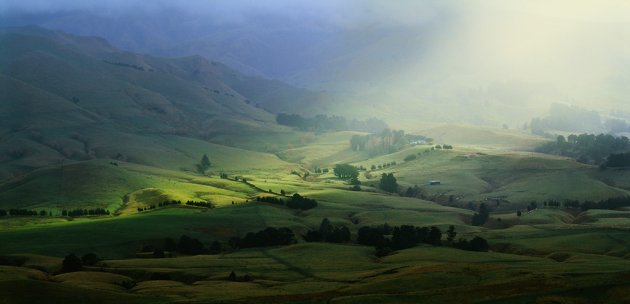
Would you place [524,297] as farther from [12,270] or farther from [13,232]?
[13,232]

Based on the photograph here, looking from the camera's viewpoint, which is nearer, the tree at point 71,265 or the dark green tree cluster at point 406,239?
the tree at point 71,265

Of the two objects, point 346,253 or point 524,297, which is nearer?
point 524,297

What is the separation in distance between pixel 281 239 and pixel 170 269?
152ft

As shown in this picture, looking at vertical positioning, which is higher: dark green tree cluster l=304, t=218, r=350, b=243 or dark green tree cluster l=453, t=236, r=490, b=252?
dark green tree cluster l=304, t=218, r=350, b=243

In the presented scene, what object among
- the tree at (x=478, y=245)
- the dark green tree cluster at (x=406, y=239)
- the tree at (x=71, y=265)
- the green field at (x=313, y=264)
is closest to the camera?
the green field at (x=313, y=264)

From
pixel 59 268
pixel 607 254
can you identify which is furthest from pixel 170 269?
pixel 607 254

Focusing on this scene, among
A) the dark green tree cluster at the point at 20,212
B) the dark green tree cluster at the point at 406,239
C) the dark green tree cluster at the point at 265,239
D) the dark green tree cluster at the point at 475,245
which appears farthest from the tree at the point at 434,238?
the dark green tree cluster at the point at 20,212

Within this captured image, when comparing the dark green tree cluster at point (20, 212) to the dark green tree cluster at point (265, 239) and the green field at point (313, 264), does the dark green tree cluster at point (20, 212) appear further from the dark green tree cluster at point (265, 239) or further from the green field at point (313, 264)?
the dark green tree cluster at point (265, 239)

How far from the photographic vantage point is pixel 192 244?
493ft

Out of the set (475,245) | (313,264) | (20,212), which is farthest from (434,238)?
(20,212)

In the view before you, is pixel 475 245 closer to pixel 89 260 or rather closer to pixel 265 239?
pixel 265 239

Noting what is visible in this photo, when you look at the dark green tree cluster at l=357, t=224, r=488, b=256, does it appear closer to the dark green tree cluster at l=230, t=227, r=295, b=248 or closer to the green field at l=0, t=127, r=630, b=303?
the green field at l=0, t=127, r=630, b=303

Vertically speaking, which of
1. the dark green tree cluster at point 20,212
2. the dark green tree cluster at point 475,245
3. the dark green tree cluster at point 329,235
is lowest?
the dark green tree cluster at point 475,245

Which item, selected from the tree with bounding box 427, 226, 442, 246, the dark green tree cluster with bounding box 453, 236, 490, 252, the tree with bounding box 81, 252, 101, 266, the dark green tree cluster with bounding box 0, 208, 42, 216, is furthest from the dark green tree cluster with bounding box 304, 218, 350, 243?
the dark green tree cluster with bounding box 0, 208, 42, 216
